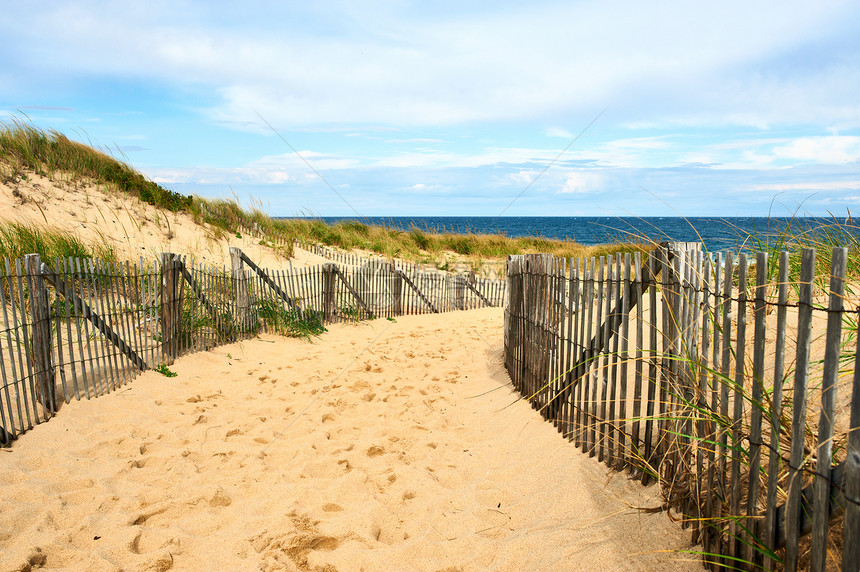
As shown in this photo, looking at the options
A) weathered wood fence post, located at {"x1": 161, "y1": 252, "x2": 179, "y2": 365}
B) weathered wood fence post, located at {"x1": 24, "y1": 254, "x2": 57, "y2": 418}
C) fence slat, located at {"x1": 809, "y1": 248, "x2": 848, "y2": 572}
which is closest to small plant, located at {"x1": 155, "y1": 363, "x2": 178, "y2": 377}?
weathered wood fence post, located at {"x1": 161, "y1": 252, "x2": 179, "y2": 365}

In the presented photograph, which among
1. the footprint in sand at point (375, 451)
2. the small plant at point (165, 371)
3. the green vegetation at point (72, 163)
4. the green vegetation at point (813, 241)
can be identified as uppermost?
the green vegetation at point (72, 163)

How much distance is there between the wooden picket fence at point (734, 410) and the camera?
1.90 metres

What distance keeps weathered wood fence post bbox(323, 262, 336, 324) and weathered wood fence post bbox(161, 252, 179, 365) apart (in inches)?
131

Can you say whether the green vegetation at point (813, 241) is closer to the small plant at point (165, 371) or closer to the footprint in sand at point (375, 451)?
the footprint in sand at point (375, 451)

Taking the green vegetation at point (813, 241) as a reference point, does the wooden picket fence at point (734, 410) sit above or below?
below

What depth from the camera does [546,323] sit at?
4.84 metres

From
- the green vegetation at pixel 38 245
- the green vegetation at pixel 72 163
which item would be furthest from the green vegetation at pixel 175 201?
the green vegetation at pixel 38 245

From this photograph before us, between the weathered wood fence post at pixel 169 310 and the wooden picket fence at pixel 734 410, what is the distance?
500cm

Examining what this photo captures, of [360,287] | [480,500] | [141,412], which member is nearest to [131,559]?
[480,500]

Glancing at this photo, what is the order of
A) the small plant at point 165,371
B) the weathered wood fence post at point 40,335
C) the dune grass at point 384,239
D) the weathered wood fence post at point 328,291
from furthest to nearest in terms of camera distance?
1. the dune grass at point 384,239
2. the weathered wood fence post at point 328,291
3. the small plant at point 165,371
4. the weathered wood fence post at point 40,335

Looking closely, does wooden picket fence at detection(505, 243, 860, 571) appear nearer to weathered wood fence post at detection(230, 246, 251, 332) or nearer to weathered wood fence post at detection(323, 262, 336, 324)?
weathered wood fence post at detection(230, 246, 251, 332)

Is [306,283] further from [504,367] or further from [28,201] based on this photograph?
[28,201]

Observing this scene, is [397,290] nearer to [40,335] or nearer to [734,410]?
[40,335]

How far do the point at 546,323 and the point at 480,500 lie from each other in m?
1.80
